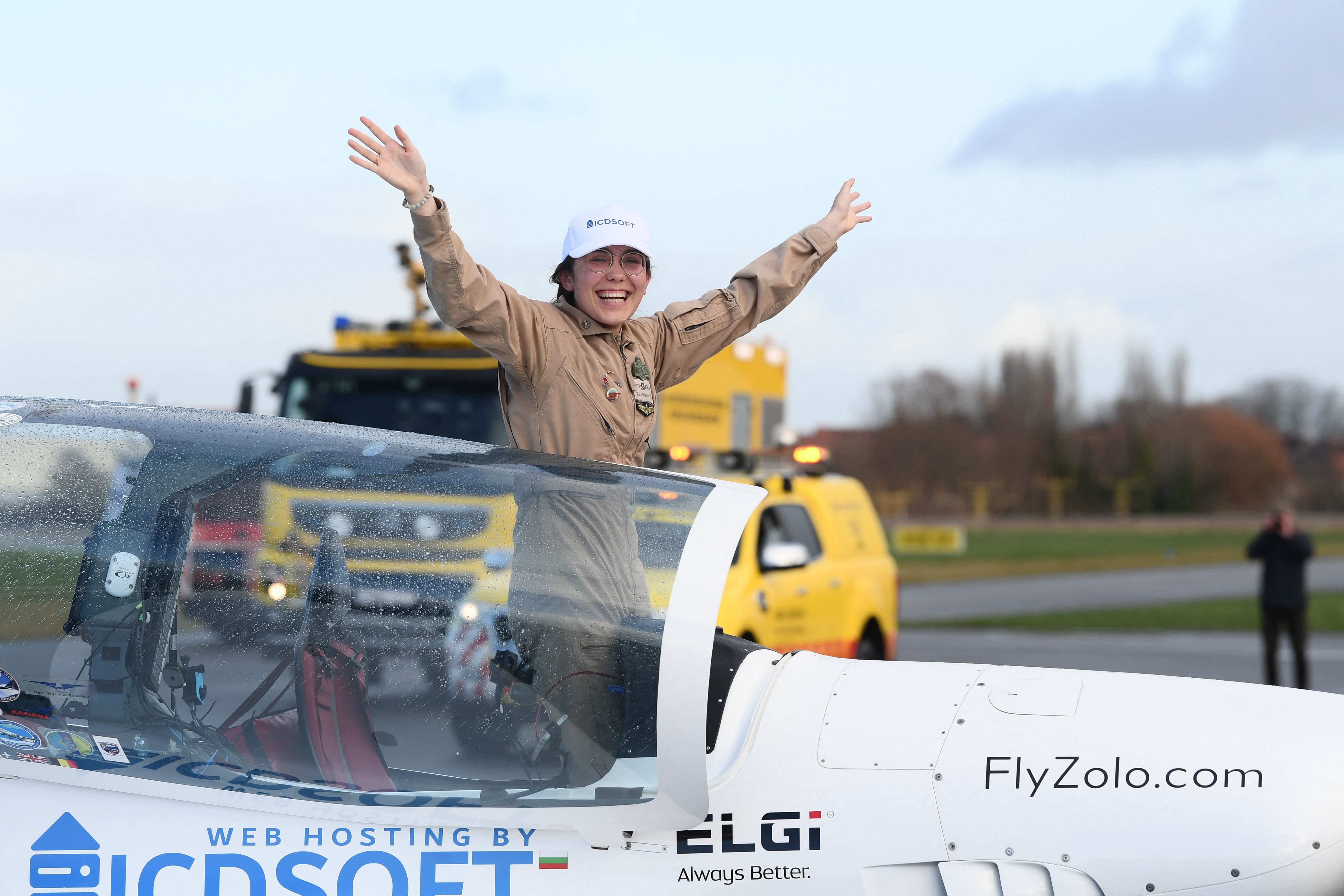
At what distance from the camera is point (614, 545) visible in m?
2.70

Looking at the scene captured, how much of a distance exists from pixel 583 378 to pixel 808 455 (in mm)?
6701

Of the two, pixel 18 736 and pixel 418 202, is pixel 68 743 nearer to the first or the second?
pixel 18 736

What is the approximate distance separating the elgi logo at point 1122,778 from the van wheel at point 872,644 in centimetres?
694

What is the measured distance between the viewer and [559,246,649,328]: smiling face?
3090mm

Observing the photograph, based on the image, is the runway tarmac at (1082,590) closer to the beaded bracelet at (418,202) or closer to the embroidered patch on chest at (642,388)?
the embroidered patch on chest at (642,388)

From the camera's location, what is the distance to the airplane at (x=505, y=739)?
2.54m

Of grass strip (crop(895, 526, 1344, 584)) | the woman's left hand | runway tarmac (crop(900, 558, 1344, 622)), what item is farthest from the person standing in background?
grass strip (crop(895, 526, 1344, 584))

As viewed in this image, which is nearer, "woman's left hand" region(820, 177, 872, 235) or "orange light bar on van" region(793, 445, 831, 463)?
"woman's left hand" region(820, 177, 872, 235)

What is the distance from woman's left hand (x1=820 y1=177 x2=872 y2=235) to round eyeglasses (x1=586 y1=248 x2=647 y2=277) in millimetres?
713

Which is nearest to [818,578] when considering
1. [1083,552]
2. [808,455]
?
[808,455]

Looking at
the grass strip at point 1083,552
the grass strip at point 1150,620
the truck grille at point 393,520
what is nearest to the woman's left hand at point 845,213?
the truck grille at point 393,520

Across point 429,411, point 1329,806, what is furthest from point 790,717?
point 429,411

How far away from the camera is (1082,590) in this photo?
83.8 feet

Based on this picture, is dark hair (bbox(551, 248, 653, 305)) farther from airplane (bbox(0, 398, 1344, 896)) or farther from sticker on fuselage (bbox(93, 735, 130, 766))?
sticker on fuselage (bbox(93, 735, 130, 766))
